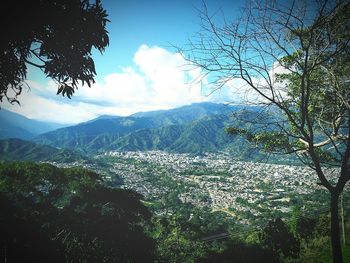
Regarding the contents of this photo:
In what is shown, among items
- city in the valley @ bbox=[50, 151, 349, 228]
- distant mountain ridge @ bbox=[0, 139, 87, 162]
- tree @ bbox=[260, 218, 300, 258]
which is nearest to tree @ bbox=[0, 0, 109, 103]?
tree @ bbox=[260, 218, 300, 258]

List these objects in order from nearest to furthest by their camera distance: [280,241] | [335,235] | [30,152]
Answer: [335,235] < [280,241] < [30,152]

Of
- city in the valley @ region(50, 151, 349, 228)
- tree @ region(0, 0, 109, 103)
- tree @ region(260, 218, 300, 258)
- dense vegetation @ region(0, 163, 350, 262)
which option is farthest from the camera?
city in the valley @ region(50, 151, 349, 228)

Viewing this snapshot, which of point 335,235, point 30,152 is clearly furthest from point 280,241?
point 30,152

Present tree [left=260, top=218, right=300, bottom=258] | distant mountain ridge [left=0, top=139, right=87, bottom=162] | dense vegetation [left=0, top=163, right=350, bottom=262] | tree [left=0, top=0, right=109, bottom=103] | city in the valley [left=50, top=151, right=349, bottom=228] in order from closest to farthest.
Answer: tree [left=0, top=0, right=109, bottom=103] → dense vegetation [left=0, top=163, right=350, bottom=262] → tree [left=260, top=218, right=300, bottom=258] → city in the valley [left=50, top=151, right=349, bottom=228] → distant mountain ridge [left=0, top=139, right=87, bottom=162]

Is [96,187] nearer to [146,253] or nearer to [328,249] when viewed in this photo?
[146,253]

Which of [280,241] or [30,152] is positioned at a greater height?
[280,241]

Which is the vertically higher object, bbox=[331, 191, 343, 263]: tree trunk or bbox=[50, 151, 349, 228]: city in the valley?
bbox=[331, 191, 343, 263]: tree trunk

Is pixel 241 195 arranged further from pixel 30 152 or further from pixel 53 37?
pixel 30 152

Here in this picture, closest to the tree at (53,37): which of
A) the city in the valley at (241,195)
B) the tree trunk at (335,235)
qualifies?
the tree trunk at (335,235)

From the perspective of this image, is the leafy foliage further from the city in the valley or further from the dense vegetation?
the city in the valley

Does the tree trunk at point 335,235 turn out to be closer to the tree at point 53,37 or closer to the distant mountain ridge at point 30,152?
the tree at point 53,37

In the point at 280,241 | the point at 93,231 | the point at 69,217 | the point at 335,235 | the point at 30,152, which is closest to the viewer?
the point at 335,235

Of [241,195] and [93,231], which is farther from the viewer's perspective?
[241,195]
